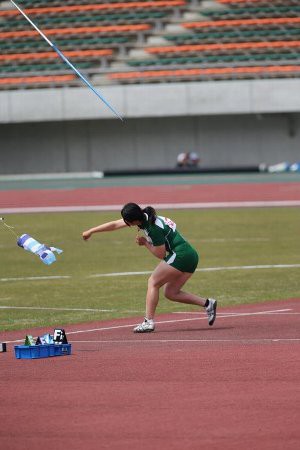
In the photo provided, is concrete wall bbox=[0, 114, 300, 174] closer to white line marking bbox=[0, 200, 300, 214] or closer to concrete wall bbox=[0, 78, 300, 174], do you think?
concrete wall bbox=[0, 78, 300, 174]

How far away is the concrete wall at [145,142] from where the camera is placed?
5112 centimetres

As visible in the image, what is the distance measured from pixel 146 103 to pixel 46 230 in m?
21.8

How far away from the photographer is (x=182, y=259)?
1323 cm

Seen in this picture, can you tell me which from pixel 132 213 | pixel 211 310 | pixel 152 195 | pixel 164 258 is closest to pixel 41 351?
pixel 132 213

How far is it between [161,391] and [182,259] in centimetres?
382

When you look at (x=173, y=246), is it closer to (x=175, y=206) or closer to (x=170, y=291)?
(x=170, y=291)

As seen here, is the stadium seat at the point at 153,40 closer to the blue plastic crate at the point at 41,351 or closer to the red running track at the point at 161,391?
the red running track at the point at 161,391

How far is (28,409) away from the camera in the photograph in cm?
896

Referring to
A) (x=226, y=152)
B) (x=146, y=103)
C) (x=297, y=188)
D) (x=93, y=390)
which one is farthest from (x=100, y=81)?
(x=93, y=390)

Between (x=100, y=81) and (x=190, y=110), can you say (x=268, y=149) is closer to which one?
(x=190, y=110)

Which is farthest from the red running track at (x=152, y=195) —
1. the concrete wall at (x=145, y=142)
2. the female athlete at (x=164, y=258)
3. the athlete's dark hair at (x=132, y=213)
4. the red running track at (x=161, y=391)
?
the athlete's dark hair at (x=132, y=213)

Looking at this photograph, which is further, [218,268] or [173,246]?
[218,268]

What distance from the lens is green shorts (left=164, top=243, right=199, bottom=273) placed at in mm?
13219

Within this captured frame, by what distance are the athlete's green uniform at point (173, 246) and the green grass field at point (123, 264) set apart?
1983mm
